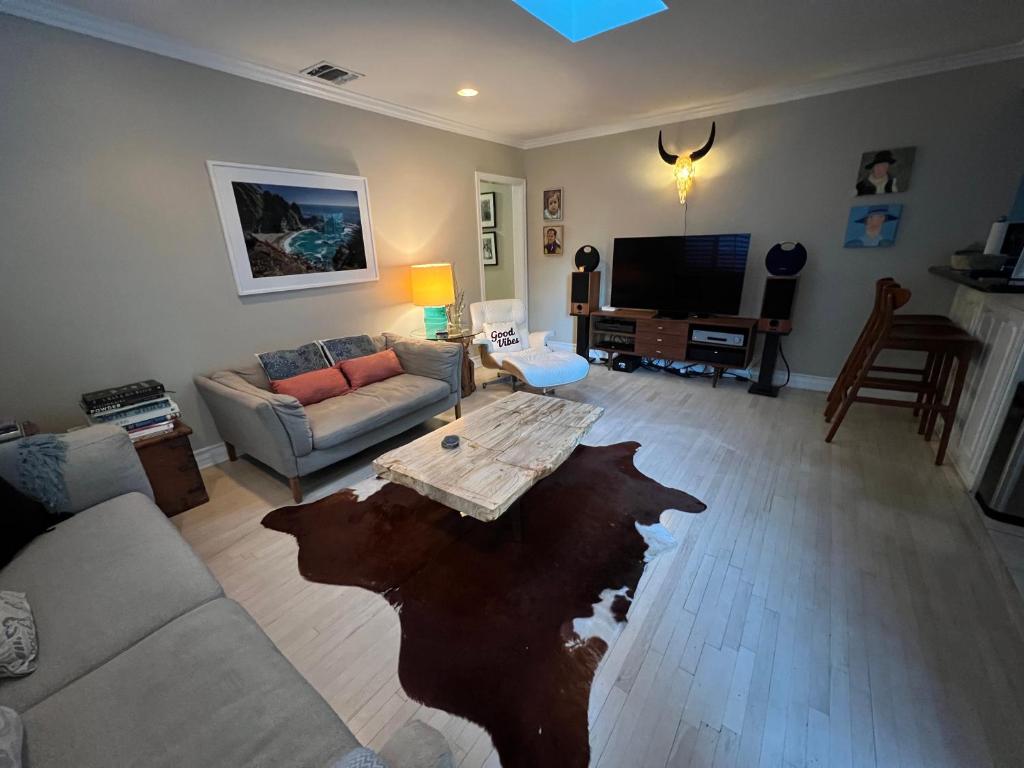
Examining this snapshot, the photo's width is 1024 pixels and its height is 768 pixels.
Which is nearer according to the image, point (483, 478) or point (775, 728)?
point (775, 728)

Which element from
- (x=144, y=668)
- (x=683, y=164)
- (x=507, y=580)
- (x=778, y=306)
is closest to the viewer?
(x=144, y=668)

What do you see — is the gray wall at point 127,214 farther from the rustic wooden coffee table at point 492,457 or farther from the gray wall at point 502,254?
the gray wall at point 502,254

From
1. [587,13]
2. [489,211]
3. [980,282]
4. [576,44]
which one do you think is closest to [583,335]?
A: [489,211]

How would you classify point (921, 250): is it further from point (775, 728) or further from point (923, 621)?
point (775, 728)

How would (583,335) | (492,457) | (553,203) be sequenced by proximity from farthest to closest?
(553,203) → (583,335) → (492,457)

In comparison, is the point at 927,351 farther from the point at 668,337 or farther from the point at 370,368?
the point at 370,368

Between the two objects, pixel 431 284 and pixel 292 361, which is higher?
pixel 431 284

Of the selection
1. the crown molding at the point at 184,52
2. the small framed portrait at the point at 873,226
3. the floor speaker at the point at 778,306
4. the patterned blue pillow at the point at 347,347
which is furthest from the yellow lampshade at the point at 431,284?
the small framed portrait at the point at 873,226

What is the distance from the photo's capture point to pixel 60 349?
6.95ft

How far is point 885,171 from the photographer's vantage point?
310cm

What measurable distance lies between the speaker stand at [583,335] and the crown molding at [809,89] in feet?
6.25

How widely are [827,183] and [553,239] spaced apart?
8.53 feet

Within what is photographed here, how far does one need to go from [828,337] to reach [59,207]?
5337mm

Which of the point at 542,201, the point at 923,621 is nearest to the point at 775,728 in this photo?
the point at 923,621
